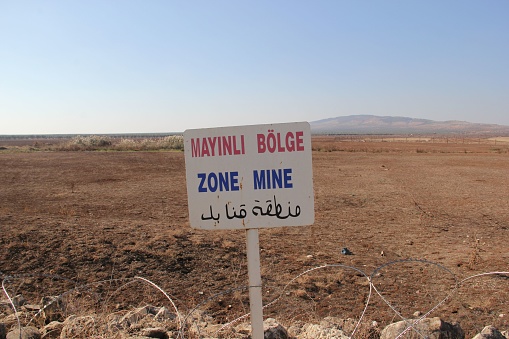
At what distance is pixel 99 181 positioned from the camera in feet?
60.1

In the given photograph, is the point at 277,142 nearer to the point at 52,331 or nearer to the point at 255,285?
the point at 255,285

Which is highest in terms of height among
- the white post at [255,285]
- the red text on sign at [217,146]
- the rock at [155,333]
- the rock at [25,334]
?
the red text on sign at [217,146]

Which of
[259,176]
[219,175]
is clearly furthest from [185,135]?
[259,176]

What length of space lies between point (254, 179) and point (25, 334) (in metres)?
2.46

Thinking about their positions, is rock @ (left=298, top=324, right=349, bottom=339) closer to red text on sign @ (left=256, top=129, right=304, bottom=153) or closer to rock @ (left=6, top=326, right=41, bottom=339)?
red text on sign @ (left=256, top=129, right=304, bottom=153)

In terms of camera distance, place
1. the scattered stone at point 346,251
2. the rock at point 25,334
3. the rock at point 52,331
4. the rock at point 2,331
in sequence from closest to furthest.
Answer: the rock at point 25,334 < the rock at point 2,331 < the rock at point 52,331 < the scattered stone at point 346,251

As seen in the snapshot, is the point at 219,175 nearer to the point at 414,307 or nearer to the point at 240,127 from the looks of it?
the point at 240,127

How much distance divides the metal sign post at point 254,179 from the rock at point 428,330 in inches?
58.9

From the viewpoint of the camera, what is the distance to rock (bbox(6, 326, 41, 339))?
3266 mm

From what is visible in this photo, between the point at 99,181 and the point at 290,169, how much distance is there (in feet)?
57.2

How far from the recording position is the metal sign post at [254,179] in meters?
2.61

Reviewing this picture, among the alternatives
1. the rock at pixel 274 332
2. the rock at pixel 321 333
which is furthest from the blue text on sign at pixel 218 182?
the rock at pixel 321 333

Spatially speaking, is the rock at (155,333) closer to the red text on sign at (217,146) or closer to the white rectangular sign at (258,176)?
the white rectangular sign at (258,176)

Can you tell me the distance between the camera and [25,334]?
3295mm
